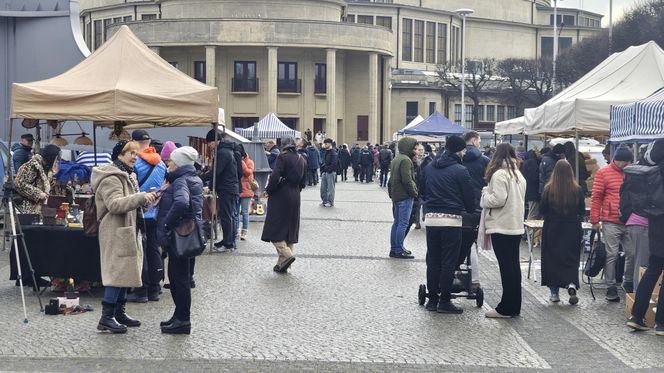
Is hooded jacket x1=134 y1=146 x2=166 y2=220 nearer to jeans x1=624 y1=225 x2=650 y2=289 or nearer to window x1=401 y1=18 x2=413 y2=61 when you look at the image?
jeans x1=624 y1=225 x2=650 y2=289

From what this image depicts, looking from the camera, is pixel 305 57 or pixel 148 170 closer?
pixel 148 170

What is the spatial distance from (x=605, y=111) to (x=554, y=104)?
1.14 meters

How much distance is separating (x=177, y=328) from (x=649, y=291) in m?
4.55

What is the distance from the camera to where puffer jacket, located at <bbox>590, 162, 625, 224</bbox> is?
12680 millimetres

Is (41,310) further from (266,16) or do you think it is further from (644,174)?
(266,16)

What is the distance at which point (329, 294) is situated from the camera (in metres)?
12.8

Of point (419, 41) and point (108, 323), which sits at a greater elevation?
point (419, 41)

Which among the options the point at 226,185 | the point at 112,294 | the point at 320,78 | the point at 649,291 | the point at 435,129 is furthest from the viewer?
the point at 320,78

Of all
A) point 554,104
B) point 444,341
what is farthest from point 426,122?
point 444,341

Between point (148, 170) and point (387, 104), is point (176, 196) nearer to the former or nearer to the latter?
point (148, 170)

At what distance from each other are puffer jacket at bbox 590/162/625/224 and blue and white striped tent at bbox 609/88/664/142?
413 mm

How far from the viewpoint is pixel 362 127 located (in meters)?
75.6

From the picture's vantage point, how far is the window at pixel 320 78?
233 ft

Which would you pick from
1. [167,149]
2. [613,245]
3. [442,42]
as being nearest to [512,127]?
Result: [613,245]
